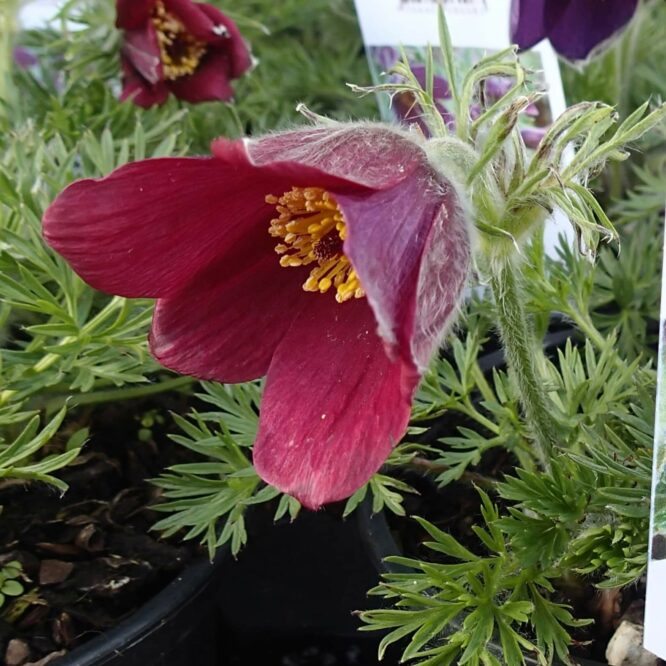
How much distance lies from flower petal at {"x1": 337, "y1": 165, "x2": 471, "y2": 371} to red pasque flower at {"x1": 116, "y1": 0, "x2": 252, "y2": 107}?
2.02 feet

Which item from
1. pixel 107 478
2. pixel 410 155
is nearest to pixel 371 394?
pixel 410 155

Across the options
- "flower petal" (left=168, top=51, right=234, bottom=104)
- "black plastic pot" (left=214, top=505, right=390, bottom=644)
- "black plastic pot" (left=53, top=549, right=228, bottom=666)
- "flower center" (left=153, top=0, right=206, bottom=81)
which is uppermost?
"flower center" (left=153, top=0, right=206, bottom=81)

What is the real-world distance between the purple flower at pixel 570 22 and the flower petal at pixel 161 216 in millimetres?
469

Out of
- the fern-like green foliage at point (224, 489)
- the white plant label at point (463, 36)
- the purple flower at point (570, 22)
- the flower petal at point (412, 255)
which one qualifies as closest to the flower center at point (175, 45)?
the white plant label at point (463, 36)

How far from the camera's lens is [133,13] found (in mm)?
987

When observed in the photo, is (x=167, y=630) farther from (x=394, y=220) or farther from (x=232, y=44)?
(x=232, y=44)

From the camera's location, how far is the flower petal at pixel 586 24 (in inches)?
34.4

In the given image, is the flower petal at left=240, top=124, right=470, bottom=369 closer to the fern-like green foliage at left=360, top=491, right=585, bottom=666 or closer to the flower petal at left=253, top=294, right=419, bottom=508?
the flower petal at left=253, top=294, right=419, bottom=508

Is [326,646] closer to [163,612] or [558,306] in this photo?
[163,612]

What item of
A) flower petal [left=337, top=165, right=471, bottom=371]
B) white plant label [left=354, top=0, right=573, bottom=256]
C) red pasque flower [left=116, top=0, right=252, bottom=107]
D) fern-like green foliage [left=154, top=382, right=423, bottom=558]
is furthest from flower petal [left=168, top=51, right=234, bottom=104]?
flower petal [left=337, top=165, right=471, bottom=371]

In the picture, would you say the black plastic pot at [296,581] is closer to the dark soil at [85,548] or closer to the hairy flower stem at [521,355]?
the dark soil at [85,548]

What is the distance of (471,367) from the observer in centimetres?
72

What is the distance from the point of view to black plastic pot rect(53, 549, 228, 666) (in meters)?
0.66

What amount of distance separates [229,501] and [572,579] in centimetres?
27
